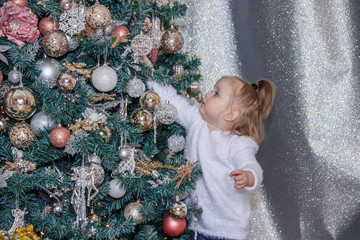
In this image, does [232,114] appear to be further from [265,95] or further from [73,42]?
[73,42]

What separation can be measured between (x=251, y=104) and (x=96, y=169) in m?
0.63

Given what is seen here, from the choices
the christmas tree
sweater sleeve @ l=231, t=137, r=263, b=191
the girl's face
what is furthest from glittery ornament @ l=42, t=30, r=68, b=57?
sweater sleeve @ l=231, t=137, r=263, b=191

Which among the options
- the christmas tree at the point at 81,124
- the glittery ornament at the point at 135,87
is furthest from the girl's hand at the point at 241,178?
the glittery ornament at the point at 135,87

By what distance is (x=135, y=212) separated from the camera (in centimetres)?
119

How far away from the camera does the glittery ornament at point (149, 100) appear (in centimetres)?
122

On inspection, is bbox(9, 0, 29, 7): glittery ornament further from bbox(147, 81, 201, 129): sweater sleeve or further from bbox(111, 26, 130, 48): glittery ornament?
bbox(147, 81, 201, 129): sweater sleeve

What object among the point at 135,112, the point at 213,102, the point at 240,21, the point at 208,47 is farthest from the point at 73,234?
the point at 240,21

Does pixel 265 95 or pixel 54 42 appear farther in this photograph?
pixel 265 95

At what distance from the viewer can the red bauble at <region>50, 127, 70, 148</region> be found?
1069mm

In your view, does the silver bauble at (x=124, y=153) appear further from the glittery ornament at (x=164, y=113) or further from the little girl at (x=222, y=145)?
the little girl at (x=222, y=145)

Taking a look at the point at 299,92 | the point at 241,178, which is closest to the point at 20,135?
the point at 241,178

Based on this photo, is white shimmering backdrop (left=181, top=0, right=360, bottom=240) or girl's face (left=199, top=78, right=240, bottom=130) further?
white shimmering backdrop (left=181, top=0, right=360, bottom=240)

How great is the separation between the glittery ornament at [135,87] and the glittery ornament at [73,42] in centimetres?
19

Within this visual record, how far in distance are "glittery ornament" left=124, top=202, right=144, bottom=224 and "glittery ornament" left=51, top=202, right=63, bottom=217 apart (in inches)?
7.7
